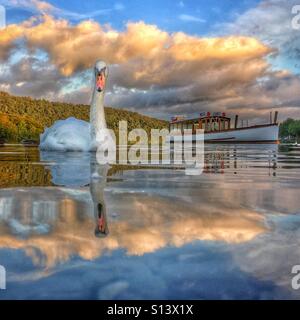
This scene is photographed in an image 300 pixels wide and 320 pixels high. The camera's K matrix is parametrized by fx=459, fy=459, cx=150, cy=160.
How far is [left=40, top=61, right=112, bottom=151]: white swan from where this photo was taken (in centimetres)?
2303

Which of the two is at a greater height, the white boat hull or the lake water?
the white boat hull

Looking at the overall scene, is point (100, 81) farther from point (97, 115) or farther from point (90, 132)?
point (90, 132)

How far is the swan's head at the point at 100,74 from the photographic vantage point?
22.2 meters

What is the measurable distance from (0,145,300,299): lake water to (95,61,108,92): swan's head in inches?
Answer: 552

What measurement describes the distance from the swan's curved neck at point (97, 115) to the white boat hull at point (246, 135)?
66.3 metres

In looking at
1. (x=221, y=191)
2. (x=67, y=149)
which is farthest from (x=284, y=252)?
(x=67, y=149)

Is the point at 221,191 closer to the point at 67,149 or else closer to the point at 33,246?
the point at 33,246

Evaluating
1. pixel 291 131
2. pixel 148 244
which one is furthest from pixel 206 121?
pixel 148 244

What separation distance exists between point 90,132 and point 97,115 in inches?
38.6

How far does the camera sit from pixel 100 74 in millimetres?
22688

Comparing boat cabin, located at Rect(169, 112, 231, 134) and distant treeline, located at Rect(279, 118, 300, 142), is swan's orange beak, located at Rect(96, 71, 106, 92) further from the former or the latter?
distant treeline, located at Rect(279, 118, 300, 142)

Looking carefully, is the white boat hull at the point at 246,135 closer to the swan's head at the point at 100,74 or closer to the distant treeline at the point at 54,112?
the distant treeline at the point at 54,112

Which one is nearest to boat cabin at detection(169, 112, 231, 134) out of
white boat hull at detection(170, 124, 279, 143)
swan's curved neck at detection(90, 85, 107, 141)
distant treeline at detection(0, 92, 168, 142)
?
white boat hull at detection(170, 124, 279, 143)
